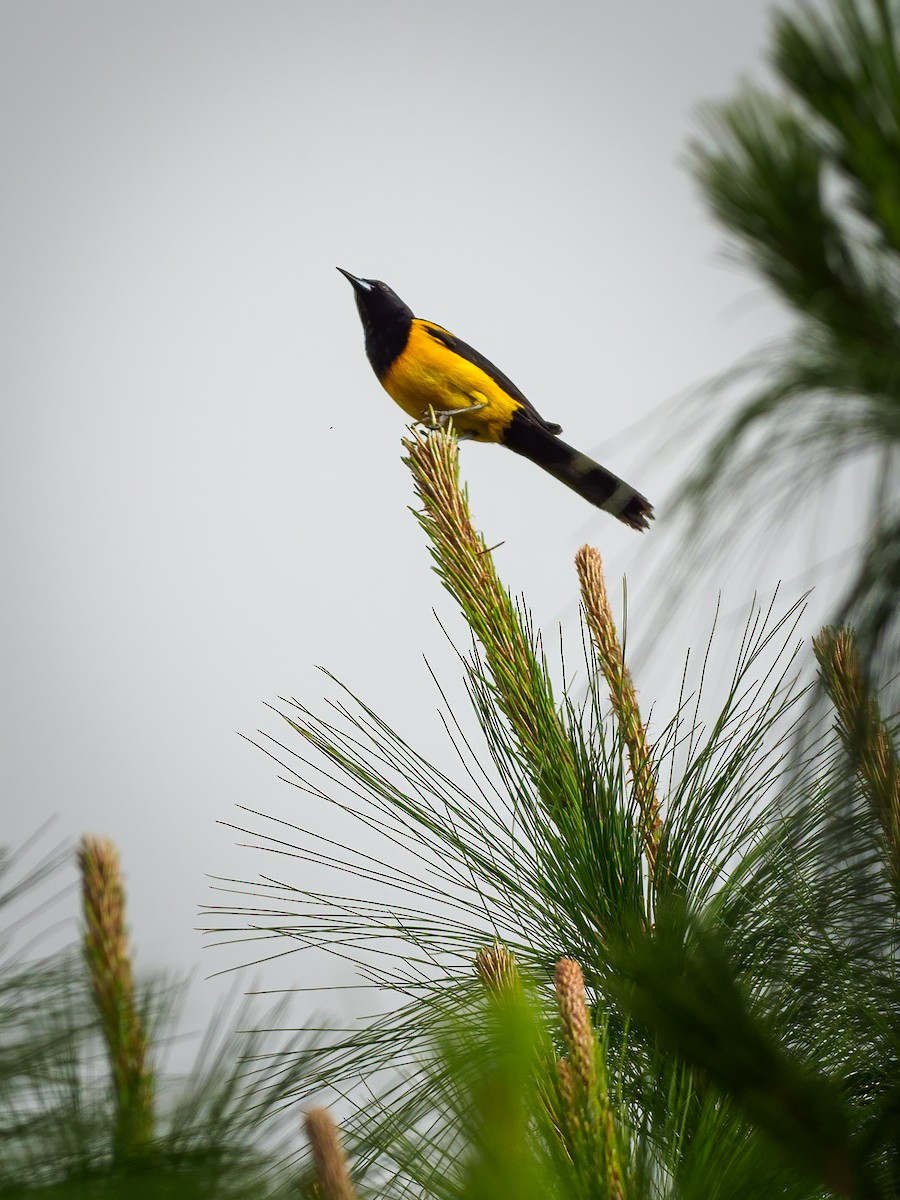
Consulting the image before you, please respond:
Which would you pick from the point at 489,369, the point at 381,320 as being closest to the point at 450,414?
the point at 489,369

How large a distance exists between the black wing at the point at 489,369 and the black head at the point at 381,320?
139 mm

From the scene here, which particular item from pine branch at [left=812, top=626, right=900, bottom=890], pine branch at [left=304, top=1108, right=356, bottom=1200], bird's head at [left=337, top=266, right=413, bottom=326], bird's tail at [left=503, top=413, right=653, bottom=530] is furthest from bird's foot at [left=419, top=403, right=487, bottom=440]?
pine branch at [left=304, top=1108, right=356, bottom=1200]

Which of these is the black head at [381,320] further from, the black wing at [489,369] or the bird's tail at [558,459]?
the bird's tail at [558,459]

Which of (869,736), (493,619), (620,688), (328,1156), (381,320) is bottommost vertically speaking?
(328,1156)

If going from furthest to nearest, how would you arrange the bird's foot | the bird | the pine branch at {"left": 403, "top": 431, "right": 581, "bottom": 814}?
the bird → the bird's foot → the pine branch at {"left": 403, "top": 431, "right": 581, "bottom": 814}

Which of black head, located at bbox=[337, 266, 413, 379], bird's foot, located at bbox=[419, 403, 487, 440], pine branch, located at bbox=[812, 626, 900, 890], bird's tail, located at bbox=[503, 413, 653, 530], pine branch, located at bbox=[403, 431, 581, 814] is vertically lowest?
pine branch, located at bbox=[812, 626, 900, 890]

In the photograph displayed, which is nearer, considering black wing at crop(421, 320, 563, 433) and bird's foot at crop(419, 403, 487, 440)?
bird's foot at crop(419, 403, 487, 440)

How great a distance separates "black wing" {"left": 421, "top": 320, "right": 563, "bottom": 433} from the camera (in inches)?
184

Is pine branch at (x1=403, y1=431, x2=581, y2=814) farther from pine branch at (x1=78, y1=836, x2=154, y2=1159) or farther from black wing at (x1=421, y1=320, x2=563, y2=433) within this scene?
black wing at (x1=421, y1=320, x2=563, y2=433)

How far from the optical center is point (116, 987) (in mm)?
1190

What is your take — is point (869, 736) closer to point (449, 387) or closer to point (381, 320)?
point (449, 387)

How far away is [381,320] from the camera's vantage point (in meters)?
5.03

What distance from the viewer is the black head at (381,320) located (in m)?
4.80

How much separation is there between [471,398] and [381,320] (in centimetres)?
67
